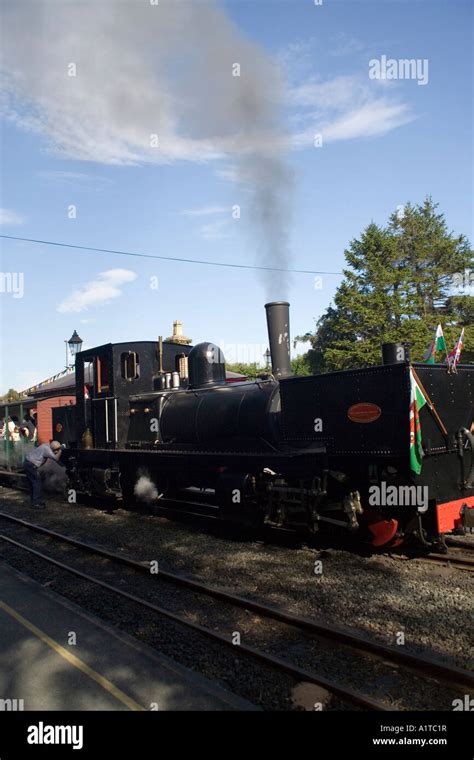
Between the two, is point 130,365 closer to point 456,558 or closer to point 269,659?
point 456,558

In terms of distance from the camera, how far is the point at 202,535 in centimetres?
892

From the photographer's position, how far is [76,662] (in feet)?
14.7

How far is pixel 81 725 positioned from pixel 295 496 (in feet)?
14.1

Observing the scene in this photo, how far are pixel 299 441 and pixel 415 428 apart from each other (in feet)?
5.72

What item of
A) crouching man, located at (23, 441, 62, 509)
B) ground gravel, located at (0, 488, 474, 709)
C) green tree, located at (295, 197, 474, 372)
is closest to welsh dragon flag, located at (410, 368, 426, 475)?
ground gravel, located at (0, 488, 474, 709)

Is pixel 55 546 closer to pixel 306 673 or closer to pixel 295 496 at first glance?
pixel 295 496

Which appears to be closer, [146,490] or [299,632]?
[299,632]

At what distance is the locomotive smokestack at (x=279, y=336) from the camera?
8570 mm

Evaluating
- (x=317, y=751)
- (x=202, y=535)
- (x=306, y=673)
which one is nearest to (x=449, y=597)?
(x=306, y=673)

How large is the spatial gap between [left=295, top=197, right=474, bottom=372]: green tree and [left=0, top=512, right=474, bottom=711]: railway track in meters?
24.0

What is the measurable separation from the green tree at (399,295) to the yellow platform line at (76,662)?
2549cm

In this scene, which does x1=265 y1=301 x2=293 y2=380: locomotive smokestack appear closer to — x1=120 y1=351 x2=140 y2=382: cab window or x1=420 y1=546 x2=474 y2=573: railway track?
x1=420 y1=546 x2=474 y2=573: railway track

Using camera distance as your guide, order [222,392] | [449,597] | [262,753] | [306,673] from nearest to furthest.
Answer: [262,753] → [306,673] → [449,597] → [222,392]

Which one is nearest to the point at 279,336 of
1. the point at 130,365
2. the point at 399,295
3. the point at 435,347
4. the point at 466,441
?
the point at 435,347
